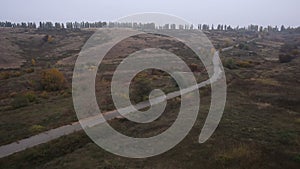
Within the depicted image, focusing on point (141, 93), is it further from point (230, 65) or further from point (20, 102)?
point (230, 65)

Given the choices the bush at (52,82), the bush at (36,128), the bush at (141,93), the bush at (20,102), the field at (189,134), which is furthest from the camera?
the bush at (52,82)

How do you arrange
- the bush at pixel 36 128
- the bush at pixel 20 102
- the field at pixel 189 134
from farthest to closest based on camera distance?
the bush at pixel 20 102 → the bush at pixel 36 128 → the field at pixel 189 134

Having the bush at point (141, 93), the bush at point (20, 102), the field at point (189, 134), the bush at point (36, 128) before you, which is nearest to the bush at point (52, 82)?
the field at point (189, 134)

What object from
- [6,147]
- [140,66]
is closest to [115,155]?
[6,147]

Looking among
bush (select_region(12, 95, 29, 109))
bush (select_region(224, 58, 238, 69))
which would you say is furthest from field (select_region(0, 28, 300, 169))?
bush (select_region(224, 58, 238, 69))

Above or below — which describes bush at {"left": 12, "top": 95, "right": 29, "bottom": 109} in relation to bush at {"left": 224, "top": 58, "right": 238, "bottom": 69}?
below

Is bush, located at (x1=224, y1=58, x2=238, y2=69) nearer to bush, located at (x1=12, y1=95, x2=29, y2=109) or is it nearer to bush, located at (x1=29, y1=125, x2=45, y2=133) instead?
bush, located at (x1=12, y1=95, x2=29, y2=109)

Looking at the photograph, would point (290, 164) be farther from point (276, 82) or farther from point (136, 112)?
point (276, 82)

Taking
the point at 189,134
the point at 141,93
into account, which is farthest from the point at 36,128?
the point at 141,93

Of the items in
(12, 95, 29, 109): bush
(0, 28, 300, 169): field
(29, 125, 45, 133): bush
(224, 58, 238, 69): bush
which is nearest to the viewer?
(0, 28, 300, 169): field

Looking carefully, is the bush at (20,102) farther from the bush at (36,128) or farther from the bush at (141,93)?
the bush at (141,93)

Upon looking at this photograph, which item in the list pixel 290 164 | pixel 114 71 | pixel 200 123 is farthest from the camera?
pixel 114 71
